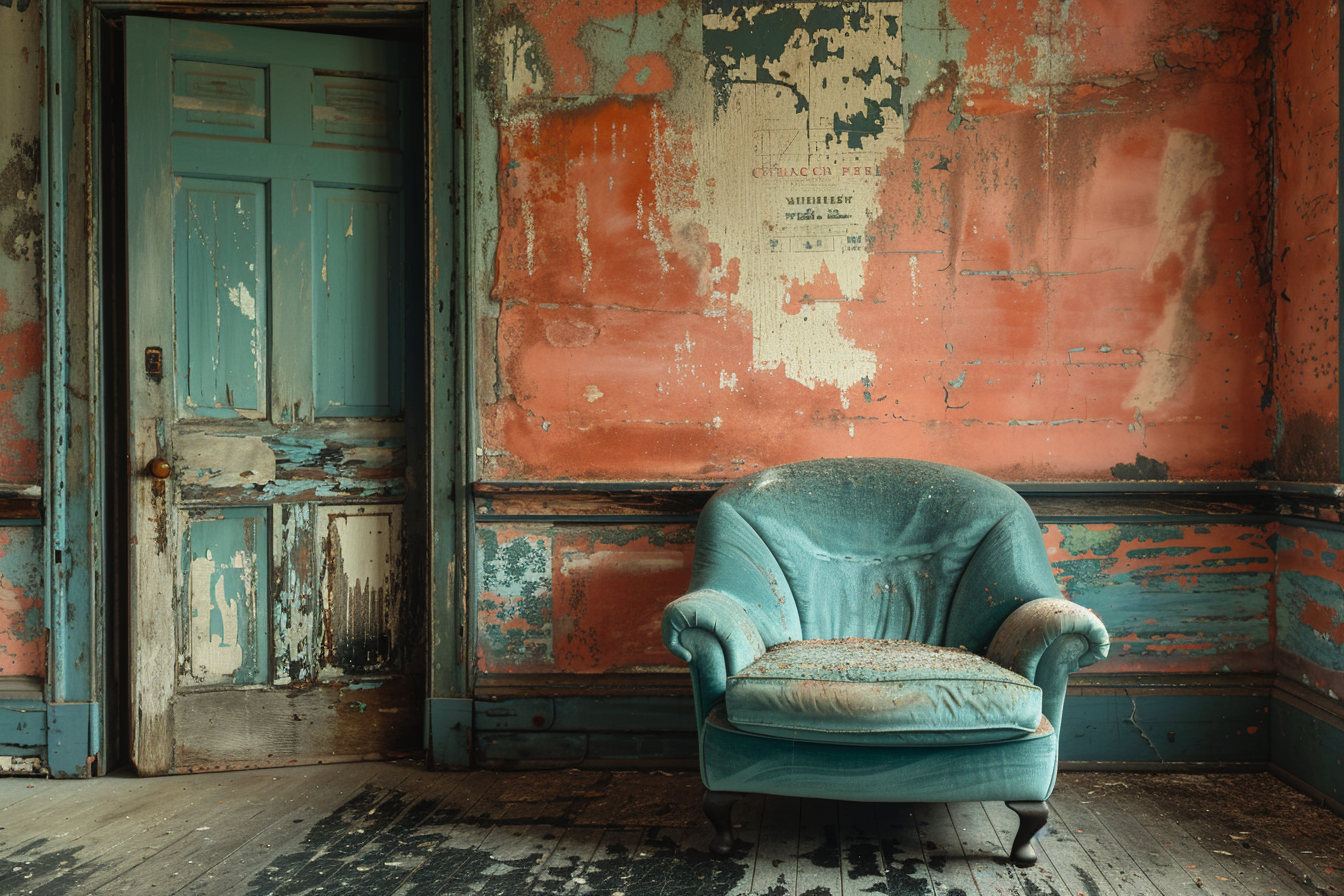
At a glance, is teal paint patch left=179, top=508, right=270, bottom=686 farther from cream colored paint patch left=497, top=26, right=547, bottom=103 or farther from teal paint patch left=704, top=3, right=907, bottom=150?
teal paint patch left=704, top=3, right=907, bottom=150

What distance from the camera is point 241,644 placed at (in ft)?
9.00

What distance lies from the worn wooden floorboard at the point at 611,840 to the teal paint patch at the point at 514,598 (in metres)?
0.39

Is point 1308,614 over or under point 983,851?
over

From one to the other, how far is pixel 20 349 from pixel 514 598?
174 centimetres

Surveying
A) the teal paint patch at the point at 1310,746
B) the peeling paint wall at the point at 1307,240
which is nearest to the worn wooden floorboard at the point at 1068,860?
the teal paint patch at the point at 1310,746

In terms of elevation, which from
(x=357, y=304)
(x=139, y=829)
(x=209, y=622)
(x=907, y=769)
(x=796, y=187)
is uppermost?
(x=796, y=187)

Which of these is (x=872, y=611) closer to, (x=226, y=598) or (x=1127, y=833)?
(x=1127, y=833)

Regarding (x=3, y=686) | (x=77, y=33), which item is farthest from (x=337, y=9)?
(x=3, y=686)

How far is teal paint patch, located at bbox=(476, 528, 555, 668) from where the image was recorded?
2.75m

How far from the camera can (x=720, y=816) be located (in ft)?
6.79

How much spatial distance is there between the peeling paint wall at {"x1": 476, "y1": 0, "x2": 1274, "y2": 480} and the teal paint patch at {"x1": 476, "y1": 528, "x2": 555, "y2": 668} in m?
0.23

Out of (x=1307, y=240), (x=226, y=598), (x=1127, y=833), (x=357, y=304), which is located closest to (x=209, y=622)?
(x=226, y=598)

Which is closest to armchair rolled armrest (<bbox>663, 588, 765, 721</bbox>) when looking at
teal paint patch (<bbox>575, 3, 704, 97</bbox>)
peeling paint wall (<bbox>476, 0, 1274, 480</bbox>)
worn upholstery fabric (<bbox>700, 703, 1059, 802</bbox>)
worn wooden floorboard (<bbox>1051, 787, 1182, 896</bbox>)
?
worn upholstery fabric (<bbox>700, 703, 1059, 802</bbox>)

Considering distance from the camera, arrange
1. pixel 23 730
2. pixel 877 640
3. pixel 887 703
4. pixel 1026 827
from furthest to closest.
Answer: pixel 23 730 < pixel 877 640 < pixel 1026 827 < pixel 887 703
